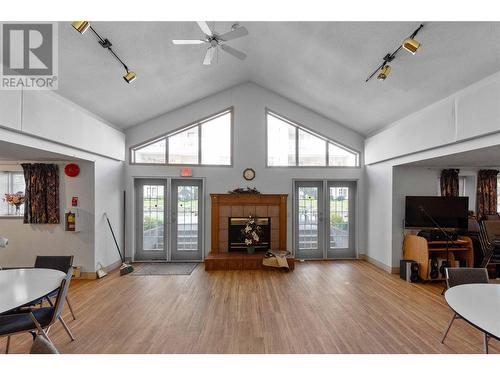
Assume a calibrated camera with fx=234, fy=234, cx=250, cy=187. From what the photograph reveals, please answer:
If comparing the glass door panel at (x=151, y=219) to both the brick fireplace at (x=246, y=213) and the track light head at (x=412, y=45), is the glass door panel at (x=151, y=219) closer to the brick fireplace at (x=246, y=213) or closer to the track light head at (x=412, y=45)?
the brick fireplace at (x=246, y=213)

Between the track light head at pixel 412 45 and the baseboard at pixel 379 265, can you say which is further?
the baseboard at pixel 379 265

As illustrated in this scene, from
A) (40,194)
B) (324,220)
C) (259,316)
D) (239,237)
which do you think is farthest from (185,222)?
(324,220)

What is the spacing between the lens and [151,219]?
5.60 m

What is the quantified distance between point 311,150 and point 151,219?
4.25m

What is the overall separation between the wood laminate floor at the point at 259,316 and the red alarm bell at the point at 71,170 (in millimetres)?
1979

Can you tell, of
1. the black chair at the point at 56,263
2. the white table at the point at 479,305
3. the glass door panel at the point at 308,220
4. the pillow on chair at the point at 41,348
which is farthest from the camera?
the glass door panel at the point at 308,220

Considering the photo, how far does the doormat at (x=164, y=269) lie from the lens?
474 centimetres

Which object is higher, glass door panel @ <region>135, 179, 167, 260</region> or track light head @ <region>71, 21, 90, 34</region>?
track light head @ <region>71, 21, 90, 34</region>

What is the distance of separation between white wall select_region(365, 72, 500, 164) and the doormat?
4731mm

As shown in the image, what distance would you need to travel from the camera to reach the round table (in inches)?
74.1

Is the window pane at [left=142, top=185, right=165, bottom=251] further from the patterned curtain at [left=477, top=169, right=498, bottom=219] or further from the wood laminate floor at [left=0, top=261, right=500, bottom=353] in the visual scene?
the patterned curtain at [left=477, top=169, right=498, bottom=219]

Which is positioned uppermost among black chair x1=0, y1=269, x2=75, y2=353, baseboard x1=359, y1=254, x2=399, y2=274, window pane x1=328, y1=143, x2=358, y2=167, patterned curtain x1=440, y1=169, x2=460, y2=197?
window pane x1=328, y1=143, x2=358, y2=167

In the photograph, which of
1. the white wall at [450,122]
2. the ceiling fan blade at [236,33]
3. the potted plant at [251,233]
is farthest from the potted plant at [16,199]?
the white wall at [450,122]

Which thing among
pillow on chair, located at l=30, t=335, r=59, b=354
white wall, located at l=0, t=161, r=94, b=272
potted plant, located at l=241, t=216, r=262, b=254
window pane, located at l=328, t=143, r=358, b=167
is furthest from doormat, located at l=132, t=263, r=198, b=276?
window pane, located at l=328, t=143, r=358, b=167
